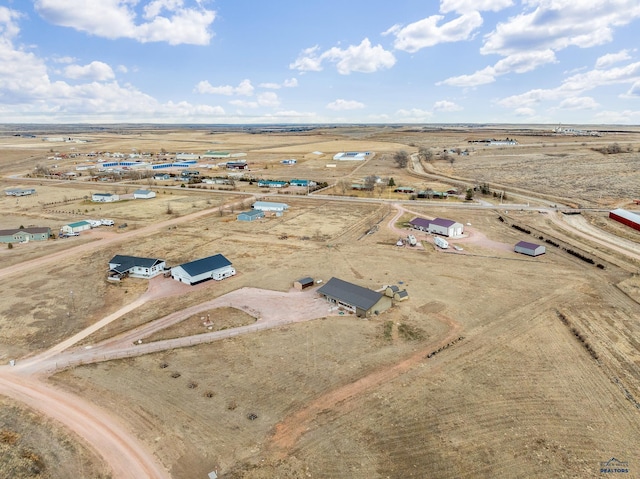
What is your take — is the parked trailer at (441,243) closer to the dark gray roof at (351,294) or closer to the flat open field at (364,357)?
the flat open field at (364,357)

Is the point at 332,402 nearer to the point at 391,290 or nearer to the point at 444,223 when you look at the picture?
the point at 391,290

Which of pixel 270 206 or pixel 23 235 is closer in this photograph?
pixel 23 235

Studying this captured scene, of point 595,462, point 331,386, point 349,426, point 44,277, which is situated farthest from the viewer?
point 44,277

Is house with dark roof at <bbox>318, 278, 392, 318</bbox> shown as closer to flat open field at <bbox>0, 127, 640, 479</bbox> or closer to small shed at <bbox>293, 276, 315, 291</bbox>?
flat open field at <bbox>0, 127, 640, 479</bbox>

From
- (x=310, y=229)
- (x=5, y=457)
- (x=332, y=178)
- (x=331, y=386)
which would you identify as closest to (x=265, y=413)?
(x=331, y=386)

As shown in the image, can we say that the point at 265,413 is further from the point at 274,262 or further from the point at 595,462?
the point at 274,262

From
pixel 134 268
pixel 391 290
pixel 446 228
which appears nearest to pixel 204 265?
pixel 134 268
